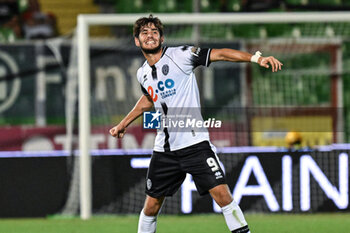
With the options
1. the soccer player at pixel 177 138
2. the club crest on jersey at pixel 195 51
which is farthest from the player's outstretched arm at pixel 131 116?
the club crest on jersey at pixel 195 51

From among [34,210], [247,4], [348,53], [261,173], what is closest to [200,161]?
[261,173]

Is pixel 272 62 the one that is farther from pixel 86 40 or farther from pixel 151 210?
pixel 86 40

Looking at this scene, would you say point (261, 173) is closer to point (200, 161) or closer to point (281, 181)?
point (281, 181)

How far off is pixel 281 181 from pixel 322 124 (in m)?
0.83

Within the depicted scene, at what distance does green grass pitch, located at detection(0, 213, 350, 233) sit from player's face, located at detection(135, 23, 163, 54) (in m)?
2.15

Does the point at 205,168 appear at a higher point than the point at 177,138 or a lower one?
lower

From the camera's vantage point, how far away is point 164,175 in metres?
4.89

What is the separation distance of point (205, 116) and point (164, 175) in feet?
9.46

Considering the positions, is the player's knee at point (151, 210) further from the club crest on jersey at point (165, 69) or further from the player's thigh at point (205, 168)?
the club crest on jersey at point (165, 69)

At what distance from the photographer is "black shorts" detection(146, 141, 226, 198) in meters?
4.77

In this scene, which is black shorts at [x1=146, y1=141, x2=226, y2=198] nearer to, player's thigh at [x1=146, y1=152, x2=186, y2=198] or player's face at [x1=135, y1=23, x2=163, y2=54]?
player's thigh at [x1=146, y1=152, x2=186, y2=198]

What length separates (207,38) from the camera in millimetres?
10023

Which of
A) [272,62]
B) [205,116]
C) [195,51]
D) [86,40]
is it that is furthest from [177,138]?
[86,40]

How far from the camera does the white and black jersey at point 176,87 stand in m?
4.82
